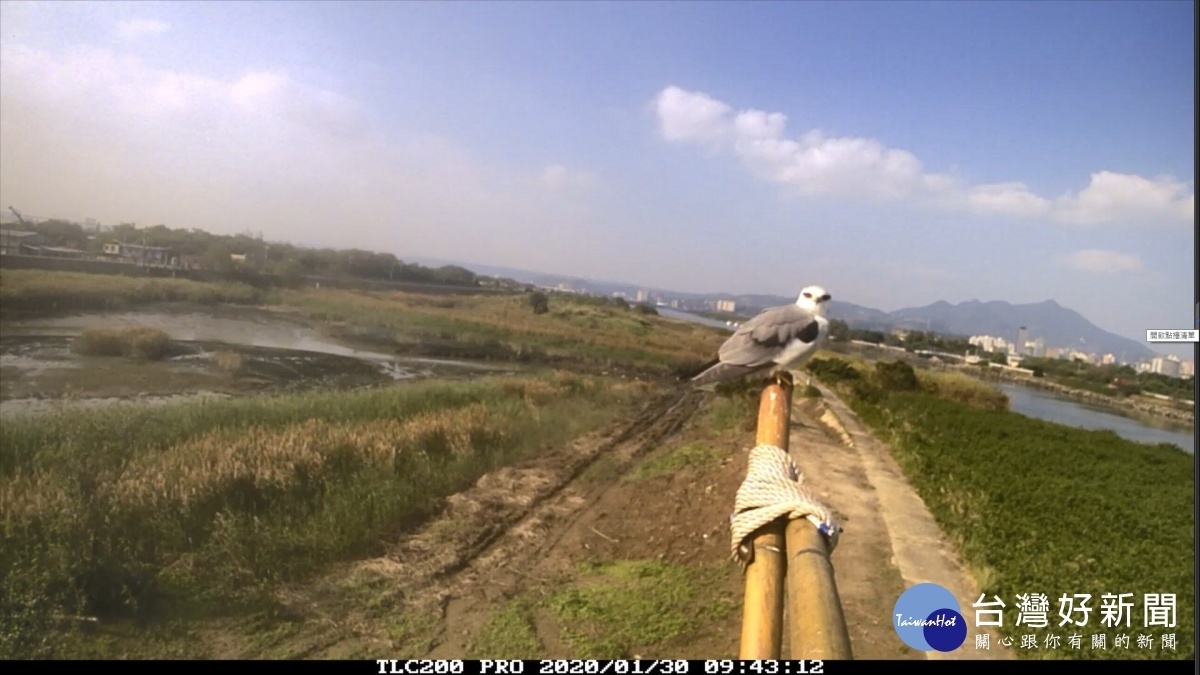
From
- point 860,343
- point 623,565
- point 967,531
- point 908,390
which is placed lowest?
point 623,565

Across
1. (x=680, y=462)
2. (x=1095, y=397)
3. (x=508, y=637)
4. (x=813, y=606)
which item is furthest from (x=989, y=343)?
(x=813, y=606)

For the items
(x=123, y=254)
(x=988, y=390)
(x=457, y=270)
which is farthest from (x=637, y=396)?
(x=123, y=254)

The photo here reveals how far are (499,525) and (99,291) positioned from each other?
2035mm

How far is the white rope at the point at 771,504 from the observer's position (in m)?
0.67

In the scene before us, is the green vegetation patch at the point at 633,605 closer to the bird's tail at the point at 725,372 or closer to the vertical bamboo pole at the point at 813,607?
the bird's tail at the point at 725,372

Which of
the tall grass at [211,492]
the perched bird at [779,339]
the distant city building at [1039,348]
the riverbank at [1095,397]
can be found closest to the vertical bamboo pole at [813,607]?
the perched bird at [779,339]

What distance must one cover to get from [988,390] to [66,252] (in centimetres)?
536

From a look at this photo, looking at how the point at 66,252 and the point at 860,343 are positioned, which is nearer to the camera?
the point at 66,252

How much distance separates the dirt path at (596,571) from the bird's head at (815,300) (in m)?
1.22

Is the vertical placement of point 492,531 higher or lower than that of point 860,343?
lower

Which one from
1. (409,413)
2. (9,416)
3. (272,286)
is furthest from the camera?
(272,286)

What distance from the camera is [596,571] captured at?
2.55 meters

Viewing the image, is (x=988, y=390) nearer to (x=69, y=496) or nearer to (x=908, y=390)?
(x=908, y=390)

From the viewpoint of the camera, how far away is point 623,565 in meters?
2.62
